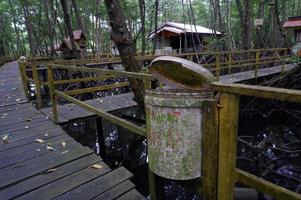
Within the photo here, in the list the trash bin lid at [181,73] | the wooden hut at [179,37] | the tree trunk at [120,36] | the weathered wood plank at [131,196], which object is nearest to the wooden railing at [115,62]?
the tree trunk at [120,36]

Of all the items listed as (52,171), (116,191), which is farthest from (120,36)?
(116,191)

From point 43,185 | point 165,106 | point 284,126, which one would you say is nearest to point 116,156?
point 43,185

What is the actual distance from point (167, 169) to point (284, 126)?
842 centimetres

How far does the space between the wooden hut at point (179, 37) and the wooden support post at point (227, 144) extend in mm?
21662

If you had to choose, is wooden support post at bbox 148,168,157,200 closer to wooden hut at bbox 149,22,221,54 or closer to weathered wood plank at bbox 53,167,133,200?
weathered wood plank at bbox 53,167,133,200

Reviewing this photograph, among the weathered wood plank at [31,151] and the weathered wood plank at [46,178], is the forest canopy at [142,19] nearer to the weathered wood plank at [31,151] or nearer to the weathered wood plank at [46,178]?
the weathered wood plank at [31,151]

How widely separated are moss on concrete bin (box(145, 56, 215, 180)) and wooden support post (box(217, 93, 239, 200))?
0.42 feet

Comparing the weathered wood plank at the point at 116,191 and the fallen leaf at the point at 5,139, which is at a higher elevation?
the fallen leaf at the point at 5,139

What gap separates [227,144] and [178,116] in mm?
339

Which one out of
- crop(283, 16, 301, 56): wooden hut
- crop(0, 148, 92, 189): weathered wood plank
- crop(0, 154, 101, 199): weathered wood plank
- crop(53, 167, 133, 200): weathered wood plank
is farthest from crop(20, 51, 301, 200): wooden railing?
crop(283, 16, 301, 56): wooden hut

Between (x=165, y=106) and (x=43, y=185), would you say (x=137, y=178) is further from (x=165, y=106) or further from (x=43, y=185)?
(x=165, y=106)

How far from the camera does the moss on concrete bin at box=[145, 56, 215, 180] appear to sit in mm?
1720

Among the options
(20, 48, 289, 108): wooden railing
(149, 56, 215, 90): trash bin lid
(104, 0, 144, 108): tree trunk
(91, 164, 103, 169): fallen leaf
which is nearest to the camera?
(149, 56, 215, 90): trash bin lid

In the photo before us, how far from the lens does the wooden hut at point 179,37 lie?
23.5 metres
